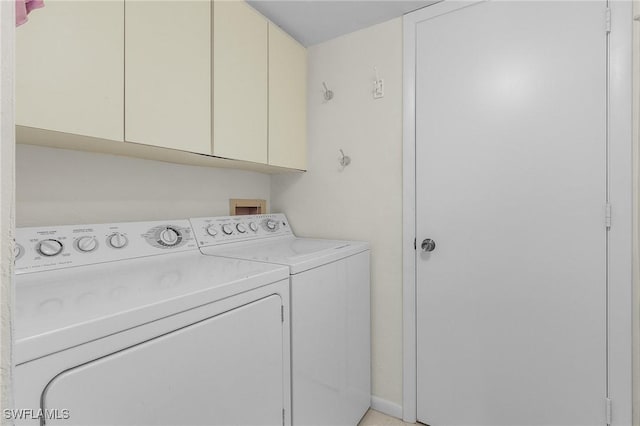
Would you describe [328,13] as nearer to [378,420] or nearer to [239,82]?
[239,82]

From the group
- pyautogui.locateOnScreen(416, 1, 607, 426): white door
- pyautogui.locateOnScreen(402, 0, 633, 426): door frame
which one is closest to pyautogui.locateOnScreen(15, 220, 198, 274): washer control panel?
pyautogui.locateOnScreen(416, 1, 607, 426): white door

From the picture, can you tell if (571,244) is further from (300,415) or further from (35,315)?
(35,315)

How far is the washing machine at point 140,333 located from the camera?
0.57 metres

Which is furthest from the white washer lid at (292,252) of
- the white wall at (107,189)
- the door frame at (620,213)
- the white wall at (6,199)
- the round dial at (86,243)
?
the door frame at (620,213)

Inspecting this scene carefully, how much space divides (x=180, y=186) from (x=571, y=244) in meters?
1.88

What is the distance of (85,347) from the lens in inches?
23.4

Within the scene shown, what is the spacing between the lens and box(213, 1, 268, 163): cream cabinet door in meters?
1.35

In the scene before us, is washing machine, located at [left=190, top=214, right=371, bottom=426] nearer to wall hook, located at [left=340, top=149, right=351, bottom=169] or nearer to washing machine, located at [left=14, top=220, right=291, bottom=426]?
washing machine, located at [left=14, top=220, right=291, bottom=426]

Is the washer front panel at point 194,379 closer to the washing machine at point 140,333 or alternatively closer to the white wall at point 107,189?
the washing machine at point 140,333

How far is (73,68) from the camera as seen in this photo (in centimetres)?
89

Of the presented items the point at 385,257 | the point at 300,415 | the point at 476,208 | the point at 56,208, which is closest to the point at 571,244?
the point at 476,208

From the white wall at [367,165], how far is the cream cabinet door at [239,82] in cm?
46

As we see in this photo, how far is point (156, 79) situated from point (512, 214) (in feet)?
5.31

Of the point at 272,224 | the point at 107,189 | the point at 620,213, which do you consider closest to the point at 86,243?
the point at 107,189
